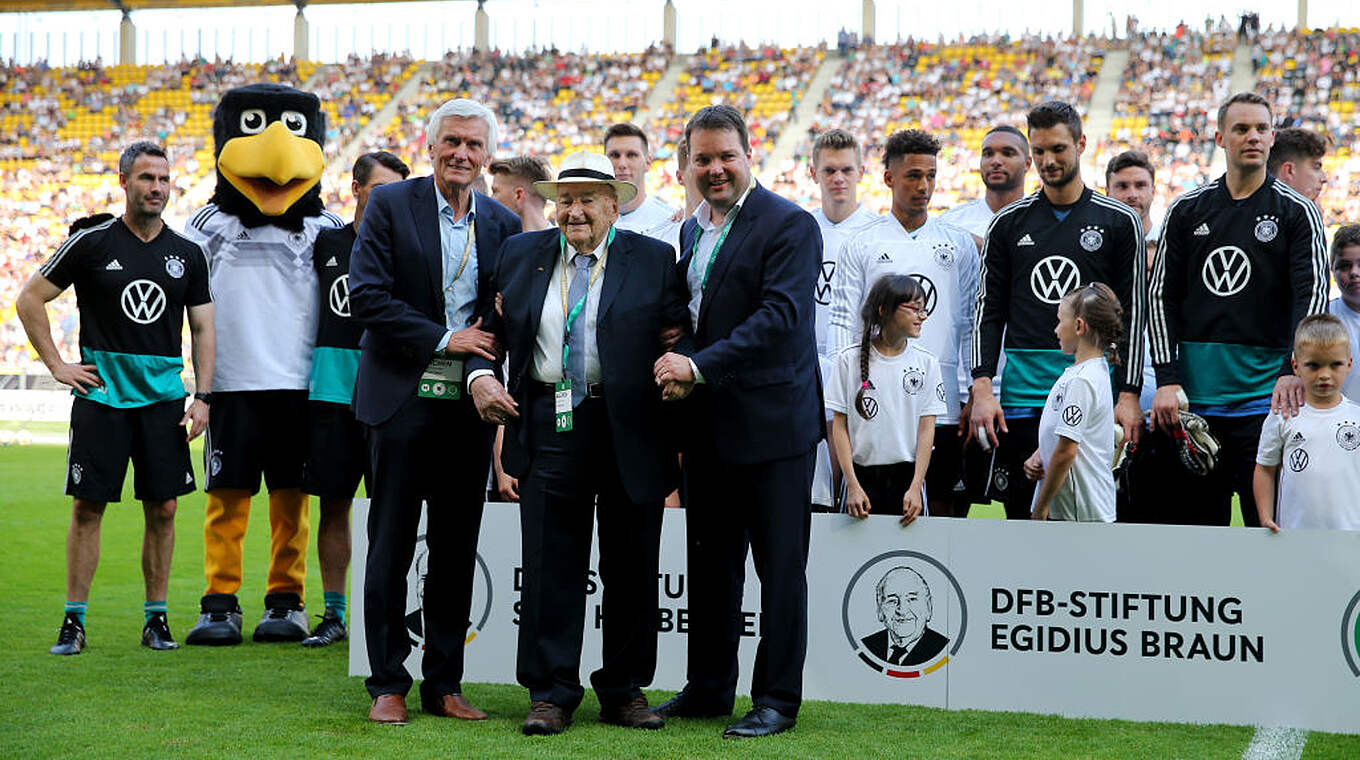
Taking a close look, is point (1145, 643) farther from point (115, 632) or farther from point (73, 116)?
point (73, 116)

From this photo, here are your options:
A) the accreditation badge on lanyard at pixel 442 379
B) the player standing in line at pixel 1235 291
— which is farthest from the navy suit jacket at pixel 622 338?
the player standing in line at pixel 1235 291

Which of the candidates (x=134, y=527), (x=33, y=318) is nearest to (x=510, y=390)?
(x=33, y=318)

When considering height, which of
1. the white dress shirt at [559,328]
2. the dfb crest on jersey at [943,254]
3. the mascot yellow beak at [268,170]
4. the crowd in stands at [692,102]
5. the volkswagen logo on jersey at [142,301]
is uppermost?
the crowd in stands at [692,102]

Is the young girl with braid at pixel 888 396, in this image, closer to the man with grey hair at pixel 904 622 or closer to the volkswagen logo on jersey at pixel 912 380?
the volkswagen logo on jersey at pixel 912 380

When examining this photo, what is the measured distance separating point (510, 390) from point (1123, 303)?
2418 millimetres

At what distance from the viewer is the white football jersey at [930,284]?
580cm

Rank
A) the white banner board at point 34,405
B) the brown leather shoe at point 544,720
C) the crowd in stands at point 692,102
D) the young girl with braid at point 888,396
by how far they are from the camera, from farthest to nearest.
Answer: the crowd in stands at point 692,102 → the white banner board at point 34,405 → the young girl with braid at point 888,396 → the brown leather shoe at point 544,720

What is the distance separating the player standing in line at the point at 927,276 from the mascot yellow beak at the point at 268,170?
253cm

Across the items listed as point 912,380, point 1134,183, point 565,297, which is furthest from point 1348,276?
point 565,297

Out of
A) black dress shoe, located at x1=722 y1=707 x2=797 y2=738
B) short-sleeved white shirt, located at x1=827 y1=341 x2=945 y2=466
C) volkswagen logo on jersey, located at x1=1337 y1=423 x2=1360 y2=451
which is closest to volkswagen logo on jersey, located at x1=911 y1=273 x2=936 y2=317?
short-sleeved white shirt, located at x1=827 y1=341 x2=945 y2=466

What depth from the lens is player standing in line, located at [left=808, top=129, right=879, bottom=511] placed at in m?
6.14

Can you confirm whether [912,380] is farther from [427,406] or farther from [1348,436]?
[427,406]

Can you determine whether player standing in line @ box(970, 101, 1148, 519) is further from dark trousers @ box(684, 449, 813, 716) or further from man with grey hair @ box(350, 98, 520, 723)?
man with grey hair @ box(350, 98, 520, 723)

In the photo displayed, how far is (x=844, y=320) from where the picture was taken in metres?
5.83
